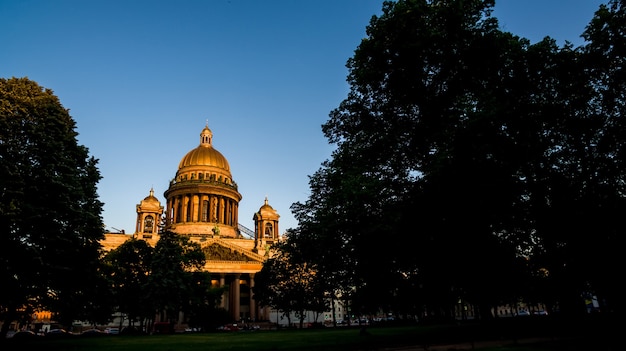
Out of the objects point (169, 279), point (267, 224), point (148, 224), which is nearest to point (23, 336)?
point (169, 279)

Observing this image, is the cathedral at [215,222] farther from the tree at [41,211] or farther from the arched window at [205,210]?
the tree at [41,211]

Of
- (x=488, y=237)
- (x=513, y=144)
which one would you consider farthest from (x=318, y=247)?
(x=513, y=144)

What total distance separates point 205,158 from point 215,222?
16828 millimetres

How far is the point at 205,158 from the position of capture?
102m

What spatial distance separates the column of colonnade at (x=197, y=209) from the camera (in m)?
94.0

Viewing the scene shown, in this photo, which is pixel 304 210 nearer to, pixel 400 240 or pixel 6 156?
pixel 400 240

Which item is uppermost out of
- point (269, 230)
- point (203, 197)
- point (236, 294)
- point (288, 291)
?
point (203, 197)

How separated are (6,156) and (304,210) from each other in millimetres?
18204

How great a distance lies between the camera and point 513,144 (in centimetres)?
2172

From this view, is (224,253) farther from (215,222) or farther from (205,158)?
(205,158)

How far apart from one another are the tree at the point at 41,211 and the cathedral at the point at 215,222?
5297 cm

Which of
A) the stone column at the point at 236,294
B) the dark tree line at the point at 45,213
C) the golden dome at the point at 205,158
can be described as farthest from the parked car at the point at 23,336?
the golden dome at the point at 205,158

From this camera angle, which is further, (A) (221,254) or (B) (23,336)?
(A) (221,254)

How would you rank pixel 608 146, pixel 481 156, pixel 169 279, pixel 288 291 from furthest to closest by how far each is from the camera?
pixel 288 291, pixel 169 279, pixel 608 146, pixel 481 156
